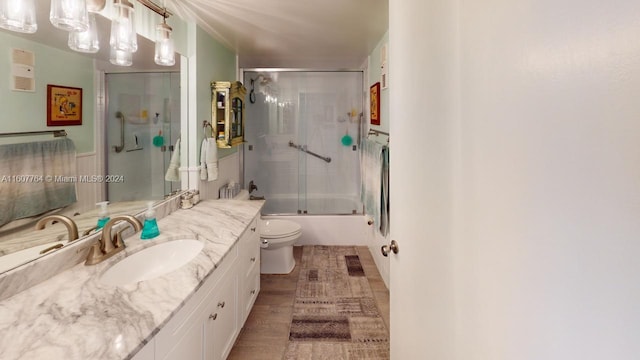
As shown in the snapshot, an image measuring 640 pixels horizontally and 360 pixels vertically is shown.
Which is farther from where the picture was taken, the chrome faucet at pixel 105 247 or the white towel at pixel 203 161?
the white towel at pixel 203 161

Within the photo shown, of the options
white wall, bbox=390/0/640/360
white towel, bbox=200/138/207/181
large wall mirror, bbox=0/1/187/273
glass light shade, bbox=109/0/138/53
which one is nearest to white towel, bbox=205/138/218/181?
white towel, bbox=200/138/207/181

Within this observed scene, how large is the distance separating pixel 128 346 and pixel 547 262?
0.98 m

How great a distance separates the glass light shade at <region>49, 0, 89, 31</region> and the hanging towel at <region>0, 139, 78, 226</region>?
45 centimetres

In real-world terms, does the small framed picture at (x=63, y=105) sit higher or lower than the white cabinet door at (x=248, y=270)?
higher

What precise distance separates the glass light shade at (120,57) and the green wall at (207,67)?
86 centimetres

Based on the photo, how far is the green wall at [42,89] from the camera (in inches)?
46.4

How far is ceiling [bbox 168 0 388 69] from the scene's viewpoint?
2291mm

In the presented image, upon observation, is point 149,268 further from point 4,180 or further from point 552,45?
point 552,45

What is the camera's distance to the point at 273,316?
2.51 metres

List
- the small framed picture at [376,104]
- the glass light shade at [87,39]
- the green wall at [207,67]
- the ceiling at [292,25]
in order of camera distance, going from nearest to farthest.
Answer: the glass light shade at [87,39] < the ceiling at [292,25] < the green wall at [207,67] < the small framed picture at [376,104]

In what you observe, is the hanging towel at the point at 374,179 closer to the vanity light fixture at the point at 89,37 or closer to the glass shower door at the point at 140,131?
the glass shower door at the point at 140,131

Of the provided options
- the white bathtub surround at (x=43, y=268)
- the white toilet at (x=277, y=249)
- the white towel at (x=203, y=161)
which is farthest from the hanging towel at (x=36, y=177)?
the white toilet at (x=277, y=249)

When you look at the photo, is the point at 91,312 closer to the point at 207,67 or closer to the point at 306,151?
the point at 207,67

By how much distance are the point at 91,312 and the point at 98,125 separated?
37.4 inches
